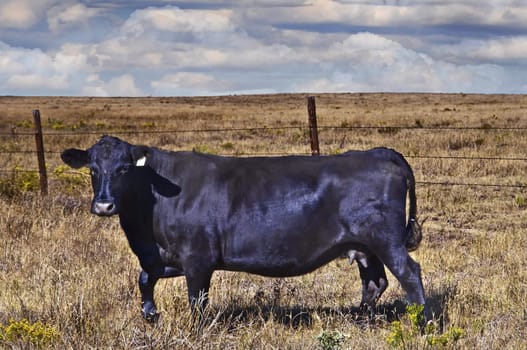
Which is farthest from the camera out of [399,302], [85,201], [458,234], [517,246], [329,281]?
[85,201]

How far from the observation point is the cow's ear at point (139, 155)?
6090 millimetres

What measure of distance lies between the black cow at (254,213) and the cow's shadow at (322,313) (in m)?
0.47

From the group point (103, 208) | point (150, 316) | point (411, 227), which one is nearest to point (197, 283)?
point (150, 316)

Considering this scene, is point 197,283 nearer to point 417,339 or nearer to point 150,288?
point 150,288

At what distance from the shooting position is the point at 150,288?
→ 649 centimetres

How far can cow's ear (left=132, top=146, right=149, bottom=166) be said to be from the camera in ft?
20.0

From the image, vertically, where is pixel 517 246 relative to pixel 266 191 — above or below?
below

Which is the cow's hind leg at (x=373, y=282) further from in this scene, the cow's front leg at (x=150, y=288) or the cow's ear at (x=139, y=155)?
the cow's ear at (x=139, y=155)

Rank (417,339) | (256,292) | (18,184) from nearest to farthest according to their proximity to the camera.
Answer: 1. (417,339)
2. (256,292)
3. (18,184)

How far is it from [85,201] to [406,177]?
7.15 meters

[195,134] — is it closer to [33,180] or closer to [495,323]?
[33,180]

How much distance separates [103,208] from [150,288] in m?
1.01

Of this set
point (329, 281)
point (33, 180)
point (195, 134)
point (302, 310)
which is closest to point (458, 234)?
point (329, 281)

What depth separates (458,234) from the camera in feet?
36.3
